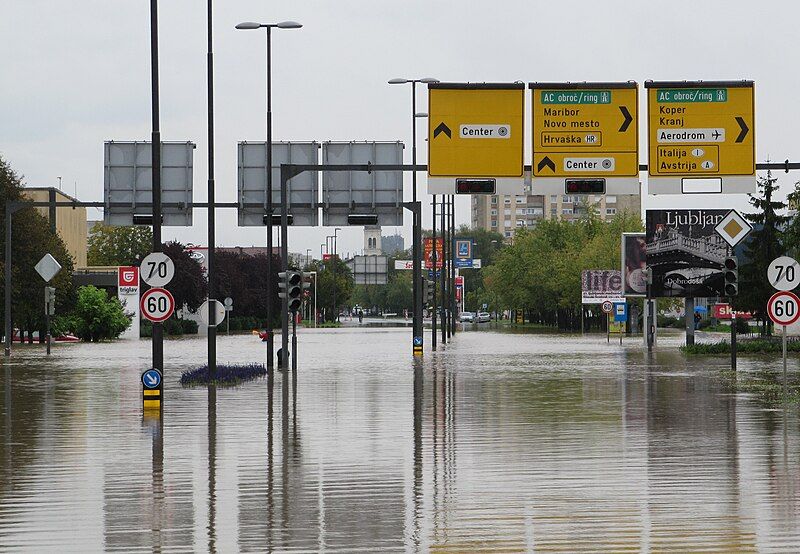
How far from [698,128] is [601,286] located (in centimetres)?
6398

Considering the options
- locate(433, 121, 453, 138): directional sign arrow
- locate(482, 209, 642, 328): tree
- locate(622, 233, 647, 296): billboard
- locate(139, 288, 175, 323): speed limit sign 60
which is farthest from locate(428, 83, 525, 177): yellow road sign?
locate(482, 209, 642, 328): tree

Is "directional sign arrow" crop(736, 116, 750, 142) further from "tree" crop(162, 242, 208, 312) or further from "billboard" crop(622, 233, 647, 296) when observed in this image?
"tree" crop(162, 242, 208, 312)

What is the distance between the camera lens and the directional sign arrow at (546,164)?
34281 mm

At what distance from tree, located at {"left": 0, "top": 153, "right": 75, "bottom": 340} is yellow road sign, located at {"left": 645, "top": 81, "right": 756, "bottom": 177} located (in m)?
47.7

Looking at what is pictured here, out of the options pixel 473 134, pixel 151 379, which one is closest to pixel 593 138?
pixel 473 134

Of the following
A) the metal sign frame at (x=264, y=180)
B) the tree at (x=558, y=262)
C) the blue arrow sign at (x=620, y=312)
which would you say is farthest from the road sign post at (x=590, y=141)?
the tree at (x=558, y=262)

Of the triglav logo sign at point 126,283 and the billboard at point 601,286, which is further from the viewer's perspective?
the billboard at point 601,286

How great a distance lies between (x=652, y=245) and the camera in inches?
2461

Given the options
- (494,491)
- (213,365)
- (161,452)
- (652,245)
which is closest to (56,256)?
(652,245)

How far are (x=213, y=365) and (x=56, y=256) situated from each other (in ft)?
157

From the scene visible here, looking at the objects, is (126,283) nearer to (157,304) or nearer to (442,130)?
(442,130)

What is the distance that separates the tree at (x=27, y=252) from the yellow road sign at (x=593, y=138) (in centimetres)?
4610

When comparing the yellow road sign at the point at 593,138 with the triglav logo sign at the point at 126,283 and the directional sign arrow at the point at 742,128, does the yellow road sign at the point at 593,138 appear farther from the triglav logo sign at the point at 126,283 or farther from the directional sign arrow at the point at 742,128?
the triglav logo sign at the point at 126,283

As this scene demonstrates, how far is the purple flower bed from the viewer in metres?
33.9
